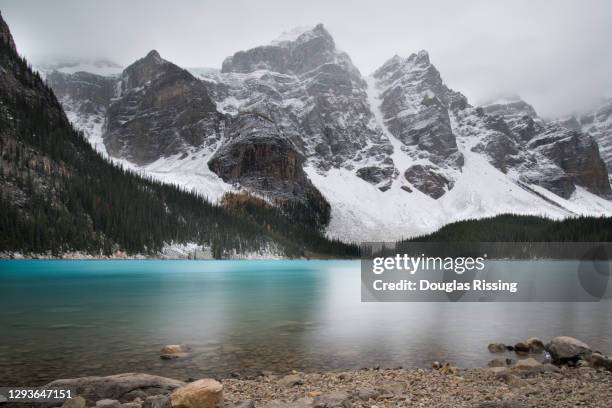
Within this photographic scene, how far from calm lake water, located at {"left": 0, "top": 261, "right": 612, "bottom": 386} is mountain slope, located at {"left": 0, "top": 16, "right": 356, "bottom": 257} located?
72.9 meters

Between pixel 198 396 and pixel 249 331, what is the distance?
51.5 ft

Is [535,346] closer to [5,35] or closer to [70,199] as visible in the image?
[70,199]

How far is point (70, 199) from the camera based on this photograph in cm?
12562

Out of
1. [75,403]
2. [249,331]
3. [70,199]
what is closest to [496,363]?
[249,331]

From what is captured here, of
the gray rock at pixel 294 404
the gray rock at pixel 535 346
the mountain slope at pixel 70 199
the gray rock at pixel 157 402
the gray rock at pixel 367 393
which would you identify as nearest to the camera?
the gray rock at pixel 157 402

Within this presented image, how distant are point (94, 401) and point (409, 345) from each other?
1585cm

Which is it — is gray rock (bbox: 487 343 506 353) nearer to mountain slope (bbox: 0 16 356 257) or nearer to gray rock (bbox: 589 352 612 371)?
gray rock (bbox: 589 352 612 371)

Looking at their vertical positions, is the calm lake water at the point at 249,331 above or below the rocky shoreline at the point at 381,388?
below

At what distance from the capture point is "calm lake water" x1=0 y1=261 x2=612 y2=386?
19.2 meters

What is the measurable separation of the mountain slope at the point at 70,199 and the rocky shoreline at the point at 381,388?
105 meters

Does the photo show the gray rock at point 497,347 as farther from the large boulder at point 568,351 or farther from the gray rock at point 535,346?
the large boulder at point 568,351

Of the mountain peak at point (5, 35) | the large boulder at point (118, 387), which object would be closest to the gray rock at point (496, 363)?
the large boulder at point (118, 387)

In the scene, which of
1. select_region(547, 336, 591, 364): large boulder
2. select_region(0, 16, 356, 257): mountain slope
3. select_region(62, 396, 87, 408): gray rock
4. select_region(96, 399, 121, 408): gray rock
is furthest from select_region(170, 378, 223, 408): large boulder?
select_region(0, 16, 356, 257): mountain slope

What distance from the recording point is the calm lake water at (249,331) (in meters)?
19.2
